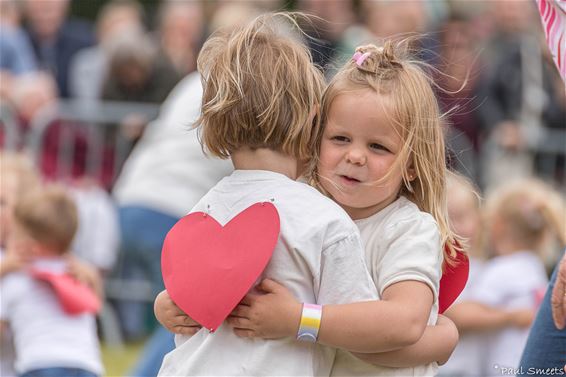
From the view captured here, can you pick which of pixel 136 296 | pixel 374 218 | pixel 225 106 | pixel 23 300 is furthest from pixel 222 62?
pixel 136 296

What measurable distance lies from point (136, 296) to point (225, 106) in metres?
6.75

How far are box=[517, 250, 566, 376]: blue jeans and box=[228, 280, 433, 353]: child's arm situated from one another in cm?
78

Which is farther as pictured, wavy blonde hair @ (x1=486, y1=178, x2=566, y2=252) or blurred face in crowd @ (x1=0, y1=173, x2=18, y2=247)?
wavy blonde hair @ (x1=486, y1=178, x2=566, y2=252)

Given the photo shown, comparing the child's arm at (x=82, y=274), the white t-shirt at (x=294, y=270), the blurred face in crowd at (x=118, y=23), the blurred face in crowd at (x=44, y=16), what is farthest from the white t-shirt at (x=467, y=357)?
the blurred face in crowd at (x=118, y=23)

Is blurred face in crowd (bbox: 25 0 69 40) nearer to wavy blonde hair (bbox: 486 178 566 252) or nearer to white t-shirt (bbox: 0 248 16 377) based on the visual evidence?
wavy blonde hair (bbox: 486 178 566 252)

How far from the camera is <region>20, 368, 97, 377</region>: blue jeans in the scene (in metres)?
4.72

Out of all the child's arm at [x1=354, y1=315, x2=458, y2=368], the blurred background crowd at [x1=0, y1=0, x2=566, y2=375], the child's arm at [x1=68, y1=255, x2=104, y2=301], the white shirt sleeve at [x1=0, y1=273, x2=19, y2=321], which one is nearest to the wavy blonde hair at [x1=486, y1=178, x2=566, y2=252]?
the blurred background crowd at [x1=0, y1=0, x2=566, y2=375]

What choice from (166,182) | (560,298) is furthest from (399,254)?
(166,182)

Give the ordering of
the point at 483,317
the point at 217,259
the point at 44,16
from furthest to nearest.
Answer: the point at 44,16, the point at 483,317, the point at 217,259

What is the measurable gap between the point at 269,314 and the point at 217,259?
21 centimetres

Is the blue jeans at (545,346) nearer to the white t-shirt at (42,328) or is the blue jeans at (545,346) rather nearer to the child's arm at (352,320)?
the child's arm at (352,320)

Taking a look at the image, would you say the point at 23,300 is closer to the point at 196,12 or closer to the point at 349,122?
the point at 349,122

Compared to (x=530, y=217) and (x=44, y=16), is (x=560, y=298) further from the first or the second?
(x=44, y=16)

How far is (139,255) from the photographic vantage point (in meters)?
8.49
